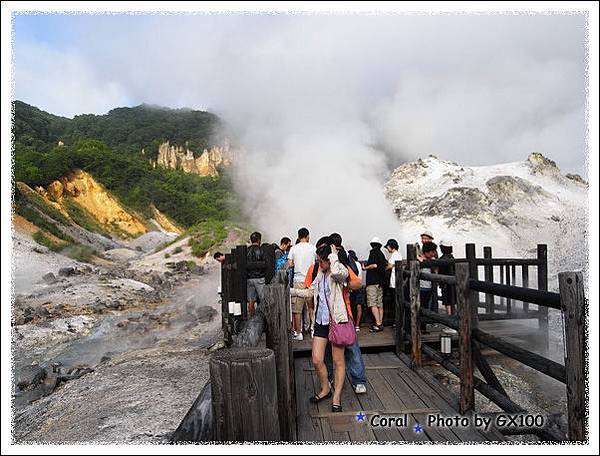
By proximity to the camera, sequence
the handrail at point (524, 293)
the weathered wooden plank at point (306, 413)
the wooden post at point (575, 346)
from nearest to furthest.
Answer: the wooden post at point (575, 346), the handrail at point (524, 293), the weathered wooden plank at point (306, 413)

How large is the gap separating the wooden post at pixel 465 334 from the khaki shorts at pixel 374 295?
247cm

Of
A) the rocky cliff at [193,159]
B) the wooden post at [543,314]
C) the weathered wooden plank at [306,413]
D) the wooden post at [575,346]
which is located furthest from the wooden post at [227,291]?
the rocky cliff at [193,159]

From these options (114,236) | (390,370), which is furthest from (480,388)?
(114,236)

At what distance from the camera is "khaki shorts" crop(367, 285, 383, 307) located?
585 centimetres

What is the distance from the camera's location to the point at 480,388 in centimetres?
329

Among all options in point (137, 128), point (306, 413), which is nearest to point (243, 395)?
point (306, 413)

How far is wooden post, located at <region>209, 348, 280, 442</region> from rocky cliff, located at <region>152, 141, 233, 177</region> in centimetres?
5847

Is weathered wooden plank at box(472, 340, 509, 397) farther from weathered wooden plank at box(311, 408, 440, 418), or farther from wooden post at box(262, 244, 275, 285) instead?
wooden post at box(262, 244, 275, 285)

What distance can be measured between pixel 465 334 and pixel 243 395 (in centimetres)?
220

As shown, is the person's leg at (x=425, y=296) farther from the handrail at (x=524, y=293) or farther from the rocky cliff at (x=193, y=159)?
the rocky cliff at (x=193, y=159)

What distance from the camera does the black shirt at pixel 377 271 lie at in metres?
5.89

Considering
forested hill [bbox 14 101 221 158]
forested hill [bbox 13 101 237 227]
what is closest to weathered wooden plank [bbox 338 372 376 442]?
forested hill [bbox 13 101 237 227]

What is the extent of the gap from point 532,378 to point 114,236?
97.1 ft

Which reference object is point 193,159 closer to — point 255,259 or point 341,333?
point 255,259
